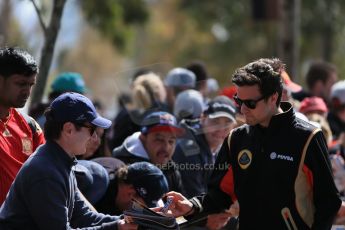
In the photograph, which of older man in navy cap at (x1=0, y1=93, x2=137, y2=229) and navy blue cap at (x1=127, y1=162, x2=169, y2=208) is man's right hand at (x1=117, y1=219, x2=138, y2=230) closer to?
older man in navy cap at (x1=0, y1=93, x2=137, y2=229)

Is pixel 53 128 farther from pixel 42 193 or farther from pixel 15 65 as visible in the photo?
pixel 15 65

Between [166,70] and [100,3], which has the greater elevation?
[100,3]

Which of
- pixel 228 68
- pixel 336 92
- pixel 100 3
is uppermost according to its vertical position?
pixel 100 3

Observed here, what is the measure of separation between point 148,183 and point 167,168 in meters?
1.02

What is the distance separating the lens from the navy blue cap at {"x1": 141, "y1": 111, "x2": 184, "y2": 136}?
25.2 ft

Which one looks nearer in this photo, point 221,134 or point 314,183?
point 314,183

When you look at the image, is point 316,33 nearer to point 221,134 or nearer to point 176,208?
point 221,134

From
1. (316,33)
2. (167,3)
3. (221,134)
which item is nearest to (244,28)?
(316,33)

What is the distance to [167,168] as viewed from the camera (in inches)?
295

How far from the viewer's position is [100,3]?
12.6 meters

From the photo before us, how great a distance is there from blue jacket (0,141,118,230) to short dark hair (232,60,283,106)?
1.25m

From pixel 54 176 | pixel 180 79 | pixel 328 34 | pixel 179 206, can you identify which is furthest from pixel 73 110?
pixel 328 34

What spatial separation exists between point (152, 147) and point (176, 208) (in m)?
2.00

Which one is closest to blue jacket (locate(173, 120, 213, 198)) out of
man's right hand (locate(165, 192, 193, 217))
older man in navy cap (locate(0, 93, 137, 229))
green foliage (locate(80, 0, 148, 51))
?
man's right hand (locate(165, 192, 193, 217))
